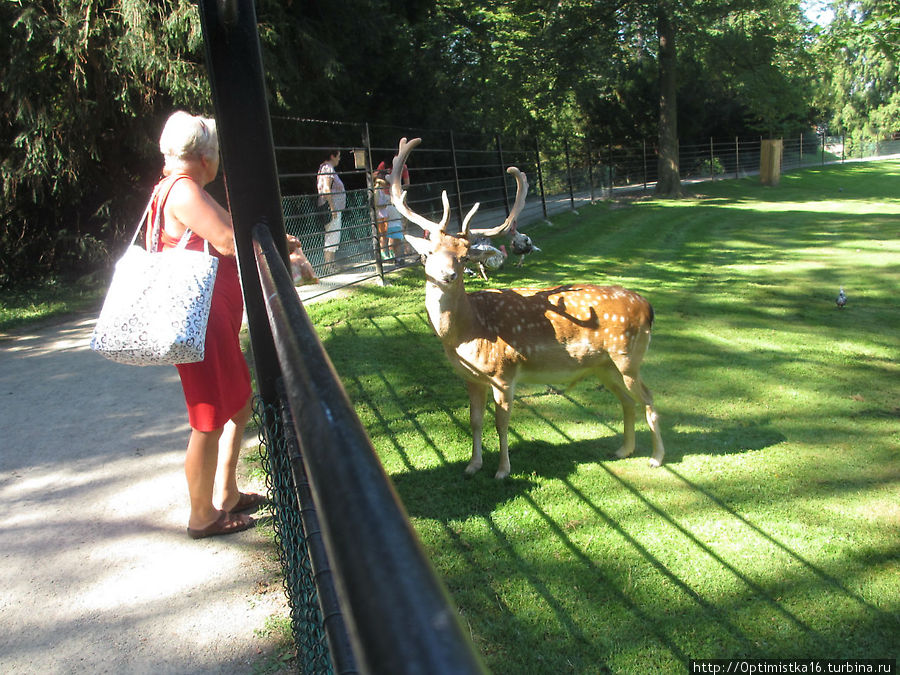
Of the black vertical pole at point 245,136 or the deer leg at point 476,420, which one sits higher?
the black vertical pole at point 245,136

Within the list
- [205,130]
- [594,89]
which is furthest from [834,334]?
[594,89]

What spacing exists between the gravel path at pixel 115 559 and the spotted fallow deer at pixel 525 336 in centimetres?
158

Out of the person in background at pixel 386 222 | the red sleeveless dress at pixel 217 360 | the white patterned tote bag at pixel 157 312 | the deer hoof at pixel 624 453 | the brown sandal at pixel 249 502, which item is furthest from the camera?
the person in background at pixel 386 222

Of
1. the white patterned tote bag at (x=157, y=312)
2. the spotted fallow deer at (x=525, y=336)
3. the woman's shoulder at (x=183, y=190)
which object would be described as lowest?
the spotted fallow deer at (x=525, y=336)

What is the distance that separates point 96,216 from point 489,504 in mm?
10619

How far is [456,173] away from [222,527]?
961 centimetres

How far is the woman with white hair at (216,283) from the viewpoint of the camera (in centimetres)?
293

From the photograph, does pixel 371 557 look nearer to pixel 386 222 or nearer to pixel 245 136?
pixel 245 136

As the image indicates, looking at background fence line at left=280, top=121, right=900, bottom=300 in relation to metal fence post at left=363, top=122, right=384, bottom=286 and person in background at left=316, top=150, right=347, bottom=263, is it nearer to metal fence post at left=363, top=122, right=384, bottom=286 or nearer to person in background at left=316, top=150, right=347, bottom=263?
metal fence post at left=363, top=122, right=384, bottom=286

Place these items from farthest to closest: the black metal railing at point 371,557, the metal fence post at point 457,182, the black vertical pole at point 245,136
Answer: the metal fence post at point 457,182 → the black vertical pole at point 245,136 → the black metal railing at point 371,557

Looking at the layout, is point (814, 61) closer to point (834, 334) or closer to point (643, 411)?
point (834, 334)

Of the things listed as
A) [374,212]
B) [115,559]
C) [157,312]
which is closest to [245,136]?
[157,312]

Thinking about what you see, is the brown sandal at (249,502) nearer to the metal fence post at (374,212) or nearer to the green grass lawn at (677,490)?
the green grass lawn at (677,490)

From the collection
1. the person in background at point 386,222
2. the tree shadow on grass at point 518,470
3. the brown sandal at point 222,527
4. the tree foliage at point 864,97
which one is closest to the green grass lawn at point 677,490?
the tree shadow on grass at point 518,470
